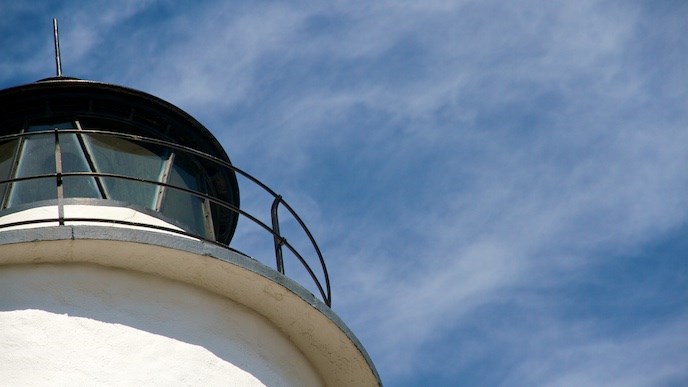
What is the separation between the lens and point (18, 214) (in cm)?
837

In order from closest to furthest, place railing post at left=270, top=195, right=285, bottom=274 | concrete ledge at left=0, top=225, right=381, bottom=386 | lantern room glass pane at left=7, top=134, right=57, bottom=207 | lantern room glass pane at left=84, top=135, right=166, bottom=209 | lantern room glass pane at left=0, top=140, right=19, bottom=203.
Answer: concrete ledge at left=0, top=225, right=381, bottom=386 → railing post at left=270, top=195, right=285, bottom=274 → lantern room glass pane at left=7, top=134, right=57, bottom=207 → lantern room glass pane at left=84, top=135, right=166, bottom=209 → lantern room glass pane at left=0, top=140, right=19, bottom=203

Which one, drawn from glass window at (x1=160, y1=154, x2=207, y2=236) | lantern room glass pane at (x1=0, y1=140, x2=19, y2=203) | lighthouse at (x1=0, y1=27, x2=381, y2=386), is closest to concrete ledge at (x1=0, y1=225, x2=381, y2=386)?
lighthouse at (x1=0, y1=27, x2=381, y2=386)

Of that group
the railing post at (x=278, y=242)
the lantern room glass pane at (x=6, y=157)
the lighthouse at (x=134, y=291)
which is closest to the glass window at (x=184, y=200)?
the lighthouse at (x=134, y=291)

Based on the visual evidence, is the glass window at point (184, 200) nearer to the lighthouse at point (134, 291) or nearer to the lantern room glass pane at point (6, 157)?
the lighthouse at point (134, 291)

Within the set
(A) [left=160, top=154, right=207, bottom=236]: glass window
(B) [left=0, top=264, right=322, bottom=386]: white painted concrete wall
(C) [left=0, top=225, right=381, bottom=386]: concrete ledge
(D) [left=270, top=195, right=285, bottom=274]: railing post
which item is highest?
(A) [left=160, top=154, right=207, bottom=236]: glass window

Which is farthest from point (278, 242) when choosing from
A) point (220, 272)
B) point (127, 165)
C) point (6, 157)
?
point (6, 157)

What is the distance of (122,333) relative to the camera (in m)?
7.24

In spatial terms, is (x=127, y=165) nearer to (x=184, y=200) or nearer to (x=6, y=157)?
(x=184, y=200)

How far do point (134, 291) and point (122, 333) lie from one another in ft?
1.19

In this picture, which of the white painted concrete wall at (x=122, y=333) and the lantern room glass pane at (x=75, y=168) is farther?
the lantern room glass pane at (x=75, y=168)

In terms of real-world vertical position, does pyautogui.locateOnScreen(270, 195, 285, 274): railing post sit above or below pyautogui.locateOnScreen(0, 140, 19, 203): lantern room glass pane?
below

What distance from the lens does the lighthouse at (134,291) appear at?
7113 millimetres

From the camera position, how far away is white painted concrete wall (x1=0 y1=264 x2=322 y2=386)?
6.98 meters

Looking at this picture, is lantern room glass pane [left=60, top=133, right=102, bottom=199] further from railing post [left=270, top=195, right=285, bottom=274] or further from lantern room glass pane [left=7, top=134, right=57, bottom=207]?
railing post [left=270, top=195, right=285, bottom=274]
